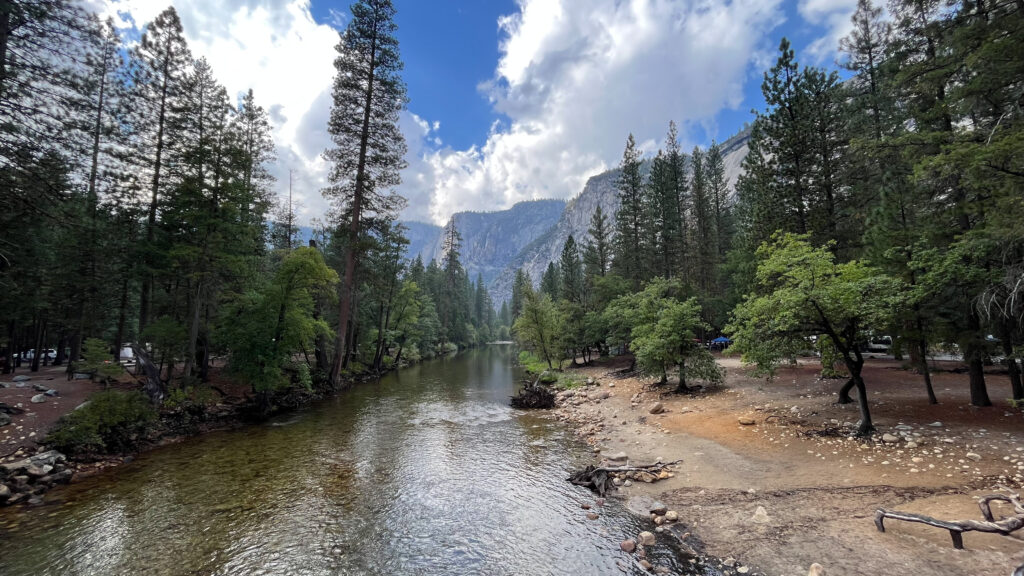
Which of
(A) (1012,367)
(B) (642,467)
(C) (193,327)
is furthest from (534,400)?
(A) (1012,367)

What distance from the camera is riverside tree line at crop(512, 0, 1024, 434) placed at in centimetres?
812

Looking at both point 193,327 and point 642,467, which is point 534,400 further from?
point 193,327

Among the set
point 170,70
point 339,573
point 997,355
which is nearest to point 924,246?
point 997,355

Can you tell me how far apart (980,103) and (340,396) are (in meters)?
27.5

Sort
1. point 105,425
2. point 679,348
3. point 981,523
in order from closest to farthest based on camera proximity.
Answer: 1. point 981,523
2. point 105,425
3. point 679,348

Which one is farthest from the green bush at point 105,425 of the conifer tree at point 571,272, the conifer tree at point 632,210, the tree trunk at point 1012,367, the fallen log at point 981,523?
the conifer tree at point 571,272

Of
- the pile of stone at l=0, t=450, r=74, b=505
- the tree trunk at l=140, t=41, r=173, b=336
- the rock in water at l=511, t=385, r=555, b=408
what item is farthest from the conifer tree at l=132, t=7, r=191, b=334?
the rock in water at l=511, t=385, r=555, b=408

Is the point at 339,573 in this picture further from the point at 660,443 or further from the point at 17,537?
the point at 660,443

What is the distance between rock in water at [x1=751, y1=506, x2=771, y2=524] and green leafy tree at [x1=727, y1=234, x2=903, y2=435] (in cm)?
456

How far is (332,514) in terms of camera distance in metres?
7.96

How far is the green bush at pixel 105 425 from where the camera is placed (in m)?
10.5

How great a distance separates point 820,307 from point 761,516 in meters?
5.50

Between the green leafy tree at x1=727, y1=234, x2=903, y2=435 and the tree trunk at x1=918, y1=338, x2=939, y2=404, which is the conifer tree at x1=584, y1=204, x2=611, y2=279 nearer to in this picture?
the tree trunk at x1=918, y1=338, x2=939, y2=404

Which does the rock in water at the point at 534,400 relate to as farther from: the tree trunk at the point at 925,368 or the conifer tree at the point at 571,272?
the conifer tree at the point at 571,272
